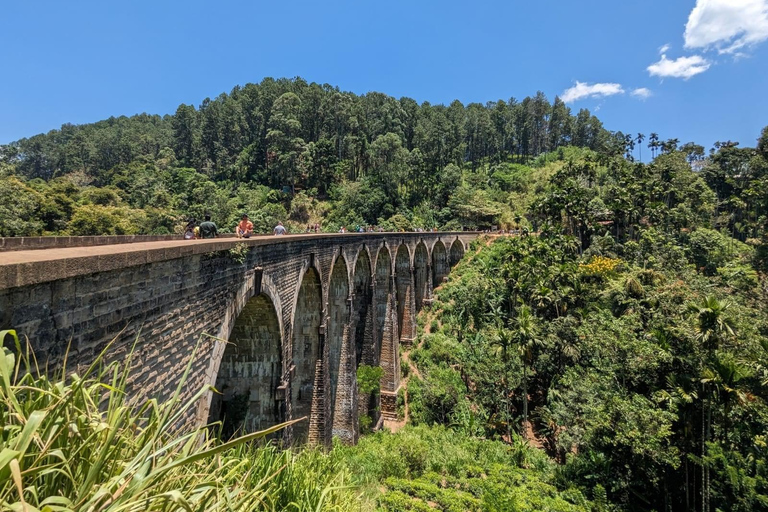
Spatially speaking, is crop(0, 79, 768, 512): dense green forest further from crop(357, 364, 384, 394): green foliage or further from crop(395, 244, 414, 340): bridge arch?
crop(357, 364, 384, 394): green foliage

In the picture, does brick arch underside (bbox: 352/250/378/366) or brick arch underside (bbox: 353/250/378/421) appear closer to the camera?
brick arch underside (bbox: 352/250/378/366)

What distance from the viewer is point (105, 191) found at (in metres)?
45.1

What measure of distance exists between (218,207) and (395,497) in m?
45.8

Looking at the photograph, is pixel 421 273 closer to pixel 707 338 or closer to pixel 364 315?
pixel 364 315

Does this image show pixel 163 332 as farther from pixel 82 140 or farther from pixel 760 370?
pixel 82 140

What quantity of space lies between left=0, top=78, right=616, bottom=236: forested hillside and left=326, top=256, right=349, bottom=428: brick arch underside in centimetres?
2346

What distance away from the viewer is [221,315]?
8.00 metres

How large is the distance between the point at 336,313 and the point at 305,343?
4018mm

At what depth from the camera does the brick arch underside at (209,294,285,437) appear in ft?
36.6

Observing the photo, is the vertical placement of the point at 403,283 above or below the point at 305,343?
above

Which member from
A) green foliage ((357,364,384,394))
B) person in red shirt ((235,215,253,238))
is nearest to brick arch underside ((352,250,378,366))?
green foliage ((357,364,384,394))

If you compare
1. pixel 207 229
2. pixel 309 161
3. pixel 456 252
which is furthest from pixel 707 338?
pixel 309 161

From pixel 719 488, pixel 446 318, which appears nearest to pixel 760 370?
pixel 719 488

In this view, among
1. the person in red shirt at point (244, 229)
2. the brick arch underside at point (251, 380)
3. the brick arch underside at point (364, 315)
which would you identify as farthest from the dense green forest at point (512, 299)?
the person in red shirt at point (244, 229)
